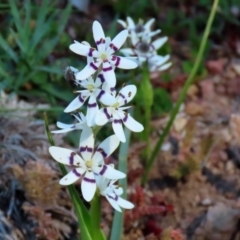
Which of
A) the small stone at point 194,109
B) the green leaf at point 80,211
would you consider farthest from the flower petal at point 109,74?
the small stone at point 194,109

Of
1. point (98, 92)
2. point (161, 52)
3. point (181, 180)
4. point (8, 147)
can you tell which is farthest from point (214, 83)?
point (98, 92)

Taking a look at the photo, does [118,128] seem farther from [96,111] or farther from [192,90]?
[192,90]

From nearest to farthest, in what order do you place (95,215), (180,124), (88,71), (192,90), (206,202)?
(88,71)
(95,215)
(206,202)
(180,124)
(192,90)

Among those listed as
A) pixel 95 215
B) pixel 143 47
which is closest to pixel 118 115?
pixel 95 215

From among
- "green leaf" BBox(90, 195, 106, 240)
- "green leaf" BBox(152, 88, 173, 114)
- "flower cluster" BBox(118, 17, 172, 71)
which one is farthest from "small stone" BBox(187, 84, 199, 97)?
"green leaf" BBox(90, 195, 106, 240)

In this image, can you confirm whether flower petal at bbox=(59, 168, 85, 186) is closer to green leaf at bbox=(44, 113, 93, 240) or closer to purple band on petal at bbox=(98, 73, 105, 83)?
green leaf at bbox=(44, 113, 93, 240)

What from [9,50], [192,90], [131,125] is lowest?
[192,90]

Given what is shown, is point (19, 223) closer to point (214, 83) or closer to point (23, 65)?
point (23, 65)
